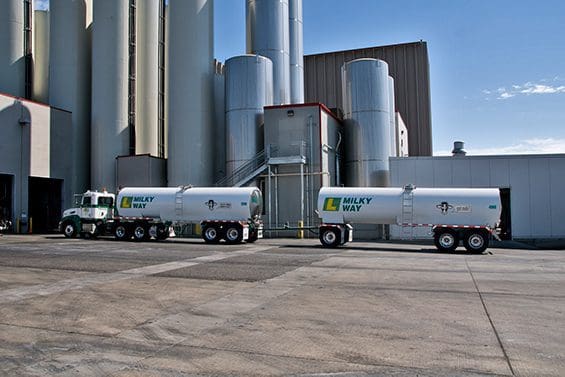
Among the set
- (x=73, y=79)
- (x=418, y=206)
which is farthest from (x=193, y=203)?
(x=73, y=79)

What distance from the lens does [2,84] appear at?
141 ft

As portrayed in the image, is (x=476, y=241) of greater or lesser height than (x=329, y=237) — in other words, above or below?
below

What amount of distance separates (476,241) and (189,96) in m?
23.8

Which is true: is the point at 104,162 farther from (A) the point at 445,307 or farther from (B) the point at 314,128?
(A) the point at 445,307

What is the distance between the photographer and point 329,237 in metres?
26.8

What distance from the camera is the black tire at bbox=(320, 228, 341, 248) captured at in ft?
87.7

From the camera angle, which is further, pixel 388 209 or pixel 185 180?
pixel 185 180

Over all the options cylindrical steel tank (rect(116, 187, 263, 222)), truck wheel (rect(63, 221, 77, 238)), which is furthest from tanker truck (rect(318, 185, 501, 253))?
truck wheel (rect(63, 221, 77, 238))

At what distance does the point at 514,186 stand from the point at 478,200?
29.8ft

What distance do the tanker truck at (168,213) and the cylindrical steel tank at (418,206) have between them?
444cm

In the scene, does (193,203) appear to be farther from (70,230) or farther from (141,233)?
(70,230)

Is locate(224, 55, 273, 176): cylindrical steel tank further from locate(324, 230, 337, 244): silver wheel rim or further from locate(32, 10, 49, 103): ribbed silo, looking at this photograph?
locate(32, 10, 49, 103): ribbed silo

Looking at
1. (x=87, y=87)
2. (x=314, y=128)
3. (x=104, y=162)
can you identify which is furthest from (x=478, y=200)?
(x=87, y=87)

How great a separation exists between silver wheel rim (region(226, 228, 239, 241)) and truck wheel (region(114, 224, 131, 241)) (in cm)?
682
